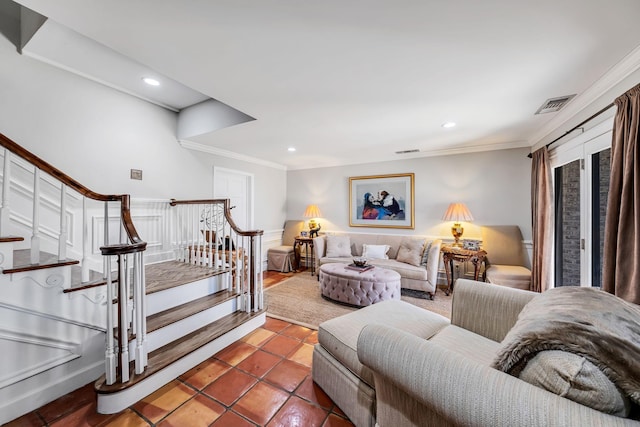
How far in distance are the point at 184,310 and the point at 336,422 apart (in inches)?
65.9

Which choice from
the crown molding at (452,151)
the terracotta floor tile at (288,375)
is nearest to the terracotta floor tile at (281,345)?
the terracotta floor tile at (288,375)

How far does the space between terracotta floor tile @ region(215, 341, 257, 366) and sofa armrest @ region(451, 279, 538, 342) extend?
69.5 inches

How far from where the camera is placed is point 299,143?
382cm

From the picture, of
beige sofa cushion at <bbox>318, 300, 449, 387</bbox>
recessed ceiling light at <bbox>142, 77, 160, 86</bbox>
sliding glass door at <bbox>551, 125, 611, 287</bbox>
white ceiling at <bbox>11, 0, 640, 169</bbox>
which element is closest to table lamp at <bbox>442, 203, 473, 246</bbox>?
sliding glass door at <bbox>551, 125, 611, 287</bbox>

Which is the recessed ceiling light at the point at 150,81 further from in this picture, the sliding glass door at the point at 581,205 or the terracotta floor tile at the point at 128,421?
the sliding glass door at the point at 581,205

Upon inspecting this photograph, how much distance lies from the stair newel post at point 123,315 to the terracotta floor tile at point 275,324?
1280 mm

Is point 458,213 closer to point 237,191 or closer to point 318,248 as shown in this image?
point 318,248

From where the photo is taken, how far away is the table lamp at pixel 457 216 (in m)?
3.83

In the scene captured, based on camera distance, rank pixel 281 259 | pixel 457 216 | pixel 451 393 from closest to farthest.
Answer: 1. pixel 451 393
2. pixel 457 216
3. pixel 281 259

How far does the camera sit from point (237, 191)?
463 cm

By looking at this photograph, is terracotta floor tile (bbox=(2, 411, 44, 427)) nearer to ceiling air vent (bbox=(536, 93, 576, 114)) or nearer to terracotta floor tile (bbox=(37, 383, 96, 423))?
terracotta floor tile (bbox=(37, 383, 96, 423))

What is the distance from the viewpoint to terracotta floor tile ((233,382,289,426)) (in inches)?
58.8

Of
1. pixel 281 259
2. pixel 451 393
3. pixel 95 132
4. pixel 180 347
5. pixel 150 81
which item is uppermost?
pixel 150 81

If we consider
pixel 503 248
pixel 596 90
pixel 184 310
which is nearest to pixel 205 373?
pixel 184 310
